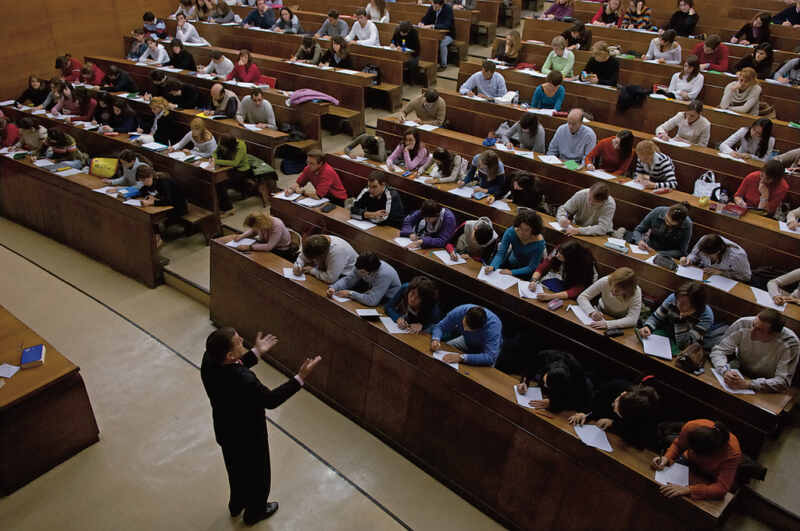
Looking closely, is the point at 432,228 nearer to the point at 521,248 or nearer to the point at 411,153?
the point at 521,248

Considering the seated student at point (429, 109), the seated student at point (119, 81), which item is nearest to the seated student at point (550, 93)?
the seated student at point (429, 109)

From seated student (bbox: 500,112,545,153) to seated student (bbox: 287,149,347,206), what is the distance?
5.69ft

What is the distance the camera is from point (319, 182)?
16.8 ft

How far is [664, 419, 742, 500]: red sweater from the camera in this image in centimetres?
252

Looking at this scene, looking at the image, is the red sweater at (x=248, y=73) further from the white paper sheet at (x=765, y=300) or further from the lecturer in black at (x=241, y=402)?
the white paper sheet at (x=765, y=300)

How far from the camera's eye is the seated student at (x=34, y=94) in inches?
302

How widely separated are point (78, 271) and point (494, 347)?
4.21m

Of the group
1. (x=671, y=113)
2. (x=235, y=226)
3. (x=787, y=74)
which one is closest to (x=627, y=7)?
(x=787, y=74)

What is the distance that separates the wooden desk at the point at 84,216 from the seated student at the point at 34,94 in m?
2.12

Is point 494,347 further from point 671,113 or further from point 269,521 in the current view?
point 671,113

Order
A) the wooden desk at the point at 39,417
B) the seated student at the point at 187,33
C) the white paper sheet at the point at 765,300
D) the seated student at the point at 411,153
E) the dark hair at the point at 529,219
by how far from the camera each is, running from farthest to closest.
Answer: the seated student at the point at 187,33 → the seated student at the point at 411,153 → the dark hair at the point at 529,219 → the white paper sheet at the point at 765,300 → the wooden desk at the point at 39,417

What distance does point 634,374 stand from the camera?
337 centimetres

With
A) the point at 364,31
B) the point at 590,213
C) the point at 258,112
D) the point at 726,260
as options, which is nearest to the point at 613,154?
the point at 590,213

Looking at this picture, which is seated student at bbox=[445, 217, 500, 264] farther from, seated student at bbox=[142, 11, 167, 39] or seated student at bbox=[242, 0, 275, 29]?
seated student at bbox=[142, 11, 167, 39]
